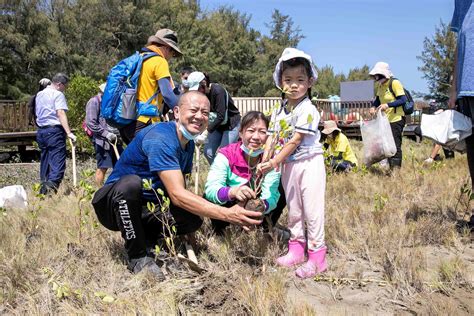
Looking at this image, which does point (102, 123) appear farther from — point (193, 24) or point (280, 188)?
point (193, 24)

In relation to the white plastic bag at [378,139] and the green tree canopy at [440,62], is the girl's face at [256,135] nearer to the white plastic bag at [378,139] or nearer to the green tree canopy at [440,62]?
the white plastic bag at [378,139]

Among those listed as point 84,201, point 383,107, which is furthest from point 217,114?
point 383,107

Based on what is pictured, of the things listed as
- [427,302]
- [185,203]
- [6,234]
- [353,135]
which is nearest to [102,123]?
[6,234]

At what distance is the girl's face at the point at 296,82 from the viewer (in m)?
2.97

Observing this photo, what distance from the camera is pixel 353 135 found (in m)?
16.8

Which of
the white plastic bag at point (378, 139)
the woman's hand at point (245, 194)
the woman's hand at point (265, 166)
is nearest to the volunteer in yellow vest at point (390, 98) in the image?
the white plastic bag at point (378, 139)

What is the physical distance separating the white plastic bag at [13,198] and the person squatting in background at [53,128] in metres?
0.94

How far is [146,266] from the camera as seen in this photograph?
286 centimetres

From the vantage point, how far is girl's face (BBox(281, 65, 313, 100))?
9.76 feet

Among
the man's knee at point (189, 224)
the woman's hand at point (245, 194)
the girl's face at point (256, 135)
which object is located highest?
the girl's face at point (256, 135)

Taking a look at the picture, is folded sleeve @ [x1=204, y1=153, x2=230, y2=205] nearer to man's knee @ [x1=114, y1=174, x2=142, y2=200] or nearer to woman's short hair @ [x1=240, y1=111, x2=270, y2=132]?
woman's short hair @ [x1=240, y1=111, x2=270, y2=132]

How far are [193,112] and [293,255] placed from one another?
1.15m

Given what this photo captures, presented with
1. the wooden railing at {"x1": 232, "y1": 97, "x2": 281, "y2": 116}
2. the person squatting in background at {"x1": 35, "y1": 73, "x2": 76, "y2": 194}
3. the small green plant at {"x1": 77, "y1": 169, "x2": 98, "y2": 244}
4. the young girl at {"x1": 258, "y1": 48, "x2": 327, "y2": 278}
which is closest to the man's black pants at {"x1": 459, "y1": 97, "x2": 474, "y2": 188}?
the young girl at {"x1": 258, "y1": 48, "x2": 327, "y2": 278}

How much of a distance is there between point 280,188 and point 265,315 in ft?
5.00
